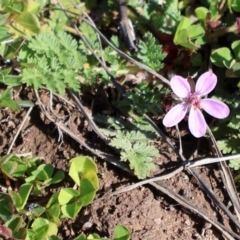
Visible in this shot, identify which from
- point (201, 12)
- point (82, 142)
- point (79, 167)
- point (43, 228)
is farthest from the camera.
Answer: point (201, 12)

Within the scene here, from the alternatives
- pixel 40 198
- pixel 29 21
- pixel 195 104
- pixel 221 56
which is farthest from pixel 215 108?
pixel 29 21

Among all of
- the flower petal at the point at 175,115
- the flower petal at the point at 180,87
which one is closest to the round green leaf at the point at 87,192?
the flower petal at the point at 175,115

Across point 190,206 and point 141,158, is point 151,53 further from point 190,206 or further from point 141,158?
point 190,206

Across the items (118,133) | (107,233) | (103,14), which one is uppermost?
(103,14)

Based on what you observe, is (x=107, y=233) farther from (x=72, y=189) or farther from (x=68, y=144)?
(x=68, y=144)

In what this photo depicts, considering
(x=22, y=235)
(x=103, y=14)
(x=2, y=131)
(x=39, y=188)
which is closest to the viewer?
(x=22, y=235)

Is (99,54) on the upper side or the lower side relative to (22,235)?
upper

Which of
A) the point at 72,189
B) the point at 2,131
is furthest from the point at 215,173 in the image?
the point at 2,131
